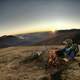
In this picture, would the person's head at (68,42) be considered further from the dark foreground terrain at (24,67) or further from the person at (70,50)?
the dark foreground terrain at (24,67)

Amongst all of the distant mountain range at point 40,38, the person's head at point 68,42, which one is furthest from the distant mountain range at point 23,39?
the person's head at point 68,42

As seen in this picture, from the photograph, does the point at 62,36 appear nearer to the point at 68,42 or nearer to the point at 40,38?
the point at 68,42

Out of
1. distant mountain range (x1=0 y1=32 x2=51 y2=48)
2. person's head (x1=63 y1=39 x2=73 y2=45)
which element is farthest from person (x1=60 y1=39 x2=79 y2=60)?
distant mountain range (x1=0 y1=32 x2=51 y2=48)

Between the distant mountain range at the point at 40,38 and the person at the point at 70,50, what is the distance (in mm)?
123

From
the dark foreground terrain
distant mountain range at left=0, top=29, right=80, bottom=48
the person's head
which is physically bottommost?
the dark foreground terrain

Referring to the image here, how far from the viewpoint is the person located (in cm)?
318

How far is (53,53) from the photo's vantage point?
3.23 metres

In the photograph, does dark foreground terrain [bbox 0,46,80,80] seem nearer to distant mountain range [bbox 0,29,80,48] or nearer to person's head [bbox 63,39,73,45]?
distant mountain range [bbox 0,29,80,48]

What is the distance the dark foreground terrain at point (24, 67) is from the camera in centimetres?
302

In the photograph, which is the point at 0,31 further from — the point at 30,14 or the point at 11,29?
the point at 30,14

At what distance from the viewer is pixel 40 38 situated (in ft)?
11.4

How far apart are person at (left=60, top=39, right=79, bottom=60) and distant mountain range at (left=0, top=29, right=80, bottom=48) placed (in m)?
0.12

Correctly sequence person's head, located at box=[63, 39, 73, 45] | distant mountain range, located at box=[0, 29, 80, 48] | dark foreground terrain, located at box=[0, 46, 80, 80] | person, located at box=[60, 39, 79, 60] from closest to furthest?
dark foreground terrain, located at box=[0, 46, 80, 80] < person, located at box=[60, 39, 79, 60] < person's head, located at box=[63, 39, 73, 45] < distant mountain range, located at box=[0, 29, 80, 48]

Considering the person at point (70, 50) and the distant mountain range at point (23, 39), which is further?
the distant mountain range at point (23, 39)
